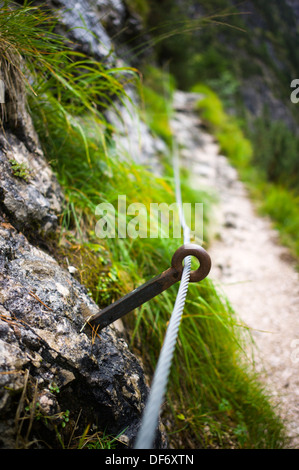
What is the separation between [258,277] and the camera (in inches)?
109

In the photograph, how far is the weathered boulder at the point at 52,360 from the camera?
767mm

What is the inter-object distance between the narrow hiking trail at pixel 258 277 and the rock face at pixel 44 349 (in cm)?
75

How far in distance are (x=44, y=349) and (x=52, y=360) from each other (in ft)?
0.16

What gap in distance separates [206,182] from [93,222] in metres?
3.25

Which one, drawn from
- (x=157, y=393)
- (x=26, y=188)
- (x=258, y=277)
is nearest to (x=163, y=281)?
(x=157, y=393)

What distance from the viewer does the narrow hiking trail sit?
173cm

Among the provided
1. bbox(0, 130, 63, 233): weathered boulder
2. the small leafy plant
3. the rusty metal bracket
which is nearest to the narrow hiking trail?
the rusty metal bracket

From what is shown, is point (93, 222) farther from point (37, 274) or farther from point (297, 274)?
point (297, 274)

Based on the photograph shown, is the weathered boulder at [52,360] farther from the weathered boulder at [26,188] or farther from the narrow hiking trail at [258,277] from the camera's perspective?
the narrow hiking trail at [258,277]

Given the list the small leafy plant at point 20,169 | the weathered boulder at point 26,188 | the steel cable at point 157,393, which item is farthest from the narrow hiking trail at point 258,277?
the small leafy plant at point 20,169

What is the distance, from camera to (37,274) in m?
1.05

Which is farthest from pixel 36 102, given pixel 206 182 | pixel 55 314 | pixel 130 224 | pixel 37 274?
pixel 206 182

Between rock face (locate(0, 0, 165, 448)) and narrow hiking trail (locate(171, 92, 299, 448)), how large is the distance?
2.45 ft

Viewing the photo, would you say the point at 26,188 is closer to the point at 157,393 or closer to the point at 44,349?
the point at 44,349
